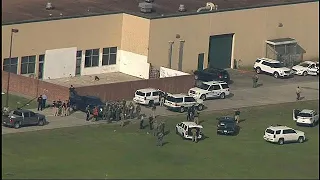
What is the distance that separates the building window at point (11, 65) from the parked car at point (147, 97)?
10.7 meters

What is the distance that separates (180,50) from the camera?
3590 inches

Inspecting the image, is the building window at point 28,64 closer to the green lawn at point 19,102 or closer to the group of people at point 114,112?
the green lawn at point 19,102

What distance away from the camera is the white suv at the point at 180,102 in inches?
3024

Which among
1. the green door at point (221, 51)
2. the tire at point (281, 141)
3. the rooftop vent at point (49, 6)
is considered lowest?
the tire at point (281, 141)

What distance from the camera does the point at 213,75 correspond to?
88.1 metres

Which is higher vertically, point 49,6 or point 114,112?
point 49,6

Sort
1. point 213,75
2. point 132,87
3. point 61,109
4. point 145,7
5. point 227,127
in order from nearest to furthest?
1. point 227,127
2. point 61,109
3. point 132,87
4. point 213,75
5. point 145,7

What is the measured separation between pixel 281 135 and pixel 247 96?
15651 millimetres

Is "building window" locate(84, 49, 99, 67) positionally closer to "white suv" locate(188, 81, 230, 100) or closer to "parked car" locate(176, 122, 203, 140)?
"white suv" locate(188, 81, 230, 100)

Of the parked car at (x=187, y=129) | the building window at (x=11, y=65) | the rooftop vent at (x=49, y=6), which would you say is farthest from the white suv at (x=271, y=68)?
the parked car at (x=187, y=129)

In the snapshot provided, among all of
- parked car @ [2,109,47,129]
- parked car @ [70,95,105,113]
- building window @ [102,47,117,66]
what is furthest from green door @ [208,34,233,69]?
parked car @ [2,109,47,129]

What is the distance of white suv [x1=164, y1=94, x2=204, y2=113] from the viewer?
76.8 metres

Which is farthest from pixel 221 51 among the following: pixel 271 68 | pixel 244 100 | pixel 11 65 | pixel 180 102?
pixel 11 65

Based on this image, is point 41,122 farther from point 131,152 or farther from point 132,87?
point 132,87
